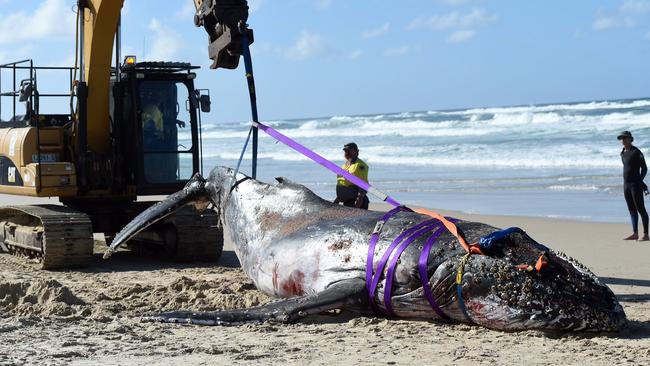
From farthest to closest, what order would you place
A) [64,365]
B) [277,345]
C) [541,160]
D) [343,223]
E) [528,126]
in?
[528,126] < [541,160] < [343,223] < [277,345] < [64,365]

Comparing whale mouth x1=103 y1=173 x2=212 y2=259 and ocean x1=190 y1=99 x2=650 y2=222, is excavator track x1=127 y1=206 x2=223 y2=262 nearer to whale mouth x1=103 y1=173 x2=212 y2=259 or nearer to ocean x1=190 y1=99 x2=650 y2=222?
whale mouth x1=103 y1=173 x2=212 y2=259

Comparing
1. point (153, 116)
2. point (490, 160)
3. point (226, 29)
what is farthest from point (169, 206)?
point (490, 160)

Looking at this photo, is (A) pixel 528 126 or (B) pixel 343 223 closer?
(B) pixel 343 223

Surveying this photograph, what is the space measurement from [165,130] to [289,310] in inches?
257

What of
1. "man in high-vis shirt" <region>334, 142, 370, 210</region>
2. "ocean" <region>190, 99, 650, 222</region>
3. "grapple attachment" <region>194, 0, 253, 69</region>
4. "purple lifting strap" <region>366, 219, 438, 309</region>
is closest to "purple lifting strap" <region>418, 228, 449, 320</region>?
"purple lifting strap" <region>366, 219, 438, 309</region>

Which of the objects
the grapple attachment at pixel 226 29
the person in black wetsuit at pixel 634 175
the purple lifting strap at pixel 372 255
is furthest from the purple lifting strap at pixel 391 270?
the person in black wetsuit at pixel 634 175

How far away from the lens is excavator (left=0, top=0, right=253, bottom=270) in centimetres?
1277

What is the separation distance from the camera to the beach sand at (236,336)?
6797 millimetres

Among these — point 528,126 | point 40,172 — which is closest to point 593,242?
point 40,172

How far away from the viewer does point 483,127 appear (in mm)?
60156

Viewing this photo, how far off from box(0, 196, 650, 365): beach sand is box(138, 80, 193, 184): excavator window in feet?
10.7

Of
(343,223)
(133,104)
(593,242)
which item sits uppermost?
(133,104)

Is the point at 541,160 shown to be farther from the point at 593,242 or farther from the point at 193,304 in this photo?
the point at 193,304

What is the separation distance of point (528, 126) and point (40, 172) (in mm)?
47467
